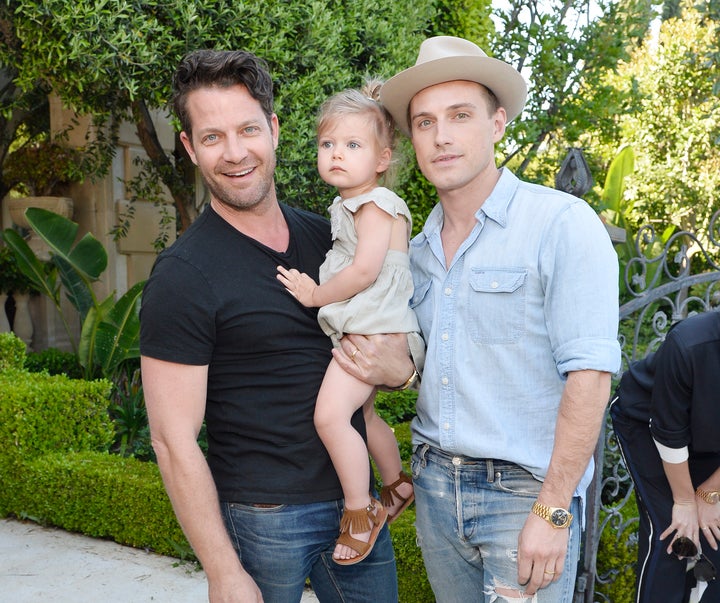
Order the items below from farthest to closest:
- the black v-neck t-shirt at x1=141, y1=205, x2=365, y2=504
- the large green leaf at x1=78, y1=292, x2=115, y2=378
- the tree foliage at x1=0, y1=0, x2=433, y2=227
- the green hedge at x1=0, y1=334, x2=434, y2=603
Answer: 1. the large green leaf at x1=78, y1=292, x2=115, y2=378
2. the green hedge at x1=0, y1=334, x2=434, y2=603
3. the tree foliage at x1=0, y1=0, x2=433, y2=227
4. the black v-neck t-shirt at x1=141, y1=205, x2=365, y2=504

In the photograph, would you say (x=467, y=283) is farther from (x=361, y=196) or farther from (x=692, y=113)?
(x=692, y=113)

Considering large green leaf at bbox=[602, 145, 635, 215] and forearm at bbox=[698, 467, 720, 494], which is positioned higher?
large green leaf at bbox=[602, 145, 635, 215]

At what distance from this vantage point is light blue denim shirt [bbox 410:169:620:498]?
6.59 ft

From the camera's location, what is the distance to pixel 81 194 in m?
9.67

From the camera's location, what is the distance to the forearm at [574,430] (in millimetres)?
1979

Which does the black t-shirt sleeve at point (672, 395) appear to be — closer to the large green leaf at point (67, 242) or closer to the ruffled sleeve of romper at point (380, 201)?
the ruffled sleeve of romper at point (380, 201)

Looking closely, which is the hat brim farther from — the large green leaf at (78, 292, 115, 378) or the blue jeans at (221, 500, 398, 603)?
the large green leaf at (78, 292, 115, 378)

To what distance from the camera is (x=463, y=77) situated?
231 centimetres

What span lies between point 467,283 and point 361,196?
516 millimetres

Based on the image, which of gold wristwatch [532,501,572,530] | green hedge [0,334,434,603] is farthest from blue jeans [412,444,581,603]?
green hedge [0,334,434,603]

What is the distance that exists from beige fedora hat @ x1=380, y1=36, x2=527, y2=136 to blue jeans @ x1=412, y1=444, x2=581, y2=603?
44.0 inches

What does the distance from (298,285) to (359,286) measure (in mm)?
205

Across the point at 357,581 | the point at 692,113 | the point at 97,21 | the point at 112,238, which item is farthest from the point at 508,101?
the point at 692,113

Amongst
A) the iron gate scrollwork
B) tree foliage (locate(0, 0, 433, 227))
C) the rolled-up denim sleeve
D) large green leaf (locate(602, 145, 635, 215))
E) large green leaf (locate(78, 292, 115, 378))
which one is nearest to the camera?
the rolled-up denim sleeve
